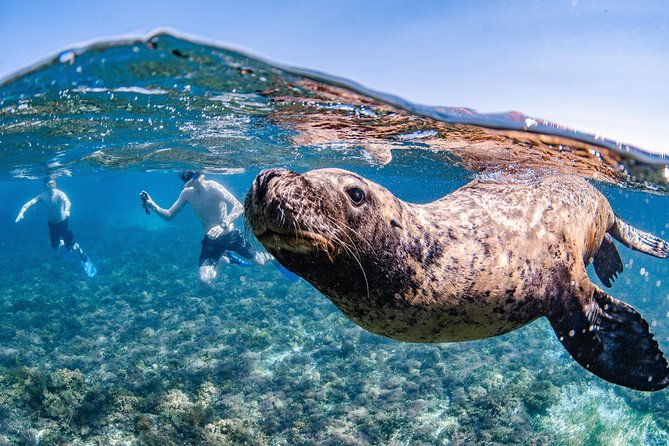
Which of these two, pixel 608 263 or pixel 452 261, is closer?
pixel 452 261

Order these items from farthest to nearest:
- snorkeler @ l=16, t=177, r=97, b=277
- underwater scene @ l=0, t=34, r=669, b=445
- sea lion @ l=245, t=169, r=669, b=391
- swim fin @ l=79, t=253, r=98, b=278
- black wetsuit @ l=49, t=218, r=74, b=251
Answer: black wetsuit @ l=49, t=218, r=74, b=251 → snorkeler @ l=16, t=177, r=97, b=277 → swim fin @ l=79, t=253, r=98, b=278 → underwater scene @ l=0, t=34, r=669, b=445 → sea lion @ l=245, t=169, r=669, b=391

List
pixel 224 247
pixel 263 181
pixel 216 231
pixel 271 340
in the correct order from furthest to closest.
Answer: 1. pixel 224 247
2. pixel 216 231
3. pixel 271 340
4. pixel 263 181

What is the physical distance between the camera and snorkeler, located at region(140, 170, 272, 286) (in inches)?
453

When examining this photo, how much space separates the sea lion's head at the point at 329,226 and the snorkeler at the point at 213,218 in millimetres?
9059

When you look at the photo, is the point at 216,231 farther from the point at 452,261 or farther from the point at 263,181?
the point at 263,181

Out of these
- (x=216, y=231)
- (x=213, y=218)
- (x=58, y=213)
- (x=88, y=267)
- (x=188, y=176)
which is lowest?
(x=88, y=267)

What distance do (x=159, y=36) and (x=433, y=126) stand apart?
5236 mm

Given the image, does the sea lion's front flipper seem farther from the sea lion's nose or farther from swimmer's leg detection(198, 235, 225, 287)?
swimmer's leg detection(198, 235, 225, 287)

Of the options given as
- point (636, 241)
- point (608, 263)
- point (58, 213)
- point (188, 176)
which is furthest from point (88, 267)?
point (636, 241)

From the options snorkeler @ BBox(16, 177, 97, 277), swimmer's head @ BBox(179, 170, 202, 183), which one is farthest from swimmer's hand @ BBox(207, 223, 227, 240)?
snorkeler @ BBox(16, 177, 97, 277)

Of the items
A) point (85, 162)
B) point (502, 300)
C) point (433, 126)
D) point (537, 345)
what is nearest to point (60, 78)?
point (433, 126)

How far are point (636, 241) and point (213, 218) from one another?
33.5 ft

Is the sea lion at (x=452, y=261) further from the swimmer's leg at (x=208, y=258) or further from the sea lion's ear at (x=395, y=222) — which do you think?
the swimmer's leg at (x=208, y=258)

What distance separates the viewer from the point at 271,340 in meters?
10.6
